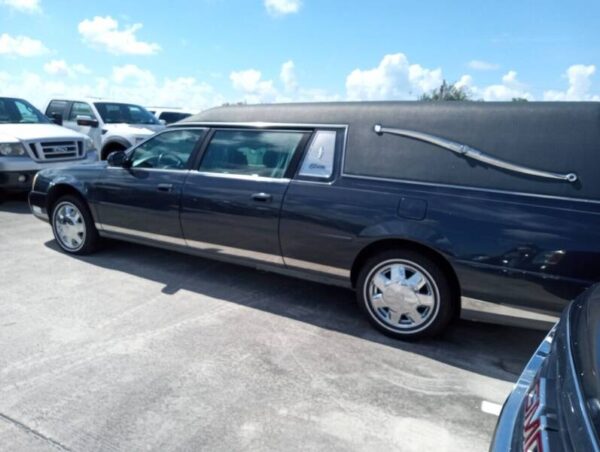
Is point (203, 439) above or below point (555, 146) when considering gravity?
below

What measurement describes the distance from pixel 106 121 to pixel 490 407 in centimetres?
1005

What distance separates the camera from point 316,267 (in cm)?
368

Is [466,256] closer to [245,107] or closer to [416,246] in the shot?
[416,246]

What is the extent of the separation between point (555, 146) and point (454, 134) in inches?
25.1

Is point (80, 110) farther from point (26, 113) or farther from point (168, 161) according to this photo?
point (168, 161)

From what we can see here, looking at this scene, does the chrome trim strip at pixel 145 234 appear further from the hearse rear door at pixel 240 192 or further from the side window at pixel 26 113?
the side window at pixel 26 113

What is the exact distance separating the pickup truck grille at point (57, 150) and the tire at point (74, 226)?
9.78ft

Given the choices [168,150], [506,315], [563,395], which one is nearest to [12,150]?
[168,150]

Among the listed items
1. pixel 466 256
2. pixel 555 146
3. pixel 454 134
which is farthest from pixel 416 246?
pixel 555 146

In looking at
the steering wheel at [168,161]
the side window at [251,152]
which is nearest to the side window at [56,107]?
the steering wheel at [168,161]

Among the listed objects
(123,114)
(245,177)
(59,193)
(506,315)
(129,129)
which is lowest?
(506,315)

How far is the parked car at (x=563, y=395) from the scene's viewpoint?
3.98 feet

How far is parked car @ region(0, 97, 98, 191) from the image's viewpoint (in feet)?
23.7

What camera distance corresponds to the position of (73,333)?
3385 mm
